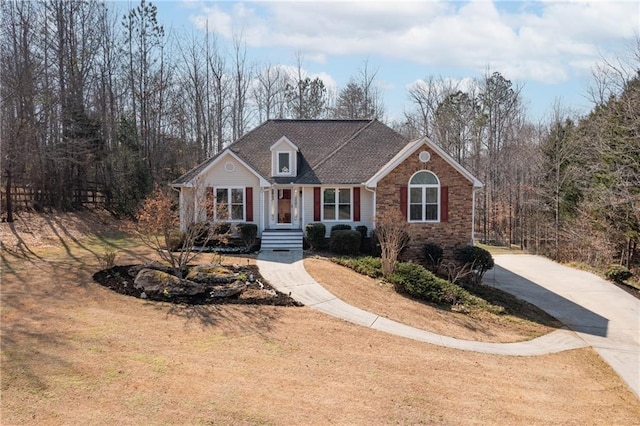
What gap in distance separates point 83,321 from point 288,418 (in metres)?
6.10

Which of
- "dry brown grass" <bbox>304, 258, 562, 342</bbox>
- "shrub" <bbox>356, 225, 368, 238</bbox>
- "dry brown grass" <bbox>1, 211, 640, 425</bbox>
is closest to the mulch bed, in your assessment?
"dry brown grass" <bbox>1, 211, 640, 425</bbox>

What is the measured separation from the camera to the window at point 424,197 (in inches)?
766

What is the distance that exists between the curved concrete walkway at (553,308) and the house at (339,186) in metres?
2.80

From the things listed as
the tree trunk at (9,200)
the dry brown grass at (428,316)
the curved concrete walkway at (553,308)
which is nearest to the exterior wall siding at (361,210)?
the curved concrete walkway at (553,308)

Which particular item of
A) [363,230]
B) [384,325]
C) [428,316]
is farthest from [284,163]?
[384,325]

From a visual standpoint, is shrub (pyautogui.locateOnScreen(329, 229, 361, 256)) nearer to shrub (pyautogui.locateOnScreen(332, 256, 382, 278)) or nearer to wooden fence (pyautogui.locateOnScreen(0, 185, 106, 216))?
shrub (pyautogui.locateOnScreen(332, 256, 382, 278))

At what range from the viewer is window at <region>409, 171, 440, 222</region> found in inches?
766

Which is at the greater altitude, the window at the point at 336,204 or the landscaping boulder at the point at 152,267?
the window at the point at 336,204

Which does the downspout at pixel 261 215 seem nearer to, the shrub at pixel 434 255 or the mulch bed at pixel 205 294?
the mulch bed at pixel 205 294

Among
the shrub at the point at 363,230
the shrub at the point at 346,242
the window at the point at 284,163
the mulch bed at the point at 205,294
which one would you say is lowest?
the mulch bed at the point at 205,294

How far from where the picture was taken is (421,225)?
19547 millimetres

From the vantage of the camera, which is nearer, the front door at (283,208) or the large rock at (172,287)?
the large rock at (172,287)

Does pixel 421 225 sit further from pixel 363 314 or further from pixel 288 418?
pixel 288 418

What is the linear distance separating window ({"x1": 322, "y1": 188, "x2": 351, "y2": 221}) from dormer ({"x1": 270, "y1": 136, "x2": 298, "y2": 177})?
6.88 feet
